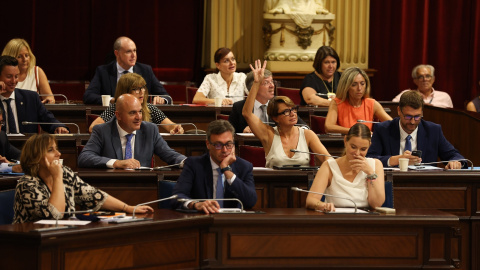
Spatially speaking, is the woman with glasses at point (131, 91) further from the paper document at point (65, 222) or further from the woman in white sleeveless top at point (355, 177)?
the paper document at point (65, 222)

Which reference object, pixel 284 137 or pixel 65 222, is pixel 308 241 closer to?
pixel 65 222

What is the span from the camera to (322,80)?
27.4ft

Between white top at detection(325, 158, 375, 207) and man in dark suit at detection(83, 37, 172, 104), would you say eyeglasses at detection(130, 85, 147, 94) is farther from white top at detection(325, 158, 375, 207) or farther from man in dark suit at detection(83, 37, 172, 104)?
white top at detection(325, 158, 375, 207)

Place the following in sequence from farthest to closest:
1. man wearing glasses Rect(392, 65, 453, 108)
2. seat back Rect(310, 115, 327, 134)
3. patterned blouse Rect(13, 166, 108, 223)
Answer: man wearing glasses Rect(392, 65, 453, 108) → seat back Rect(310, 115, 327, 134) → patterned blouse Rect(13, 166, 108, 223)

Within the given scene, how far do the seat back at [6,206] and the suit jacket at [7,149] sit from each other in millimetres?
1531

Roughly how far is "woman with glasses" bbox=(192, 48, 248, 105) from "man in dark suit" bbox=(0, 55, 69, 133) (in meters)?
1.88

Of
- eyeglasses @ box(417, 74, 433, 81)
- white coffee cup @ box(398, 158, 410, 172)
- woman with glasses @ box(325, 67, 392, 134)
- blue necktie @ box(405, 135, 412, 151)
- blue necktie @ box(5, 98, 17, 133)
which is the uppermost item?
eyeglasses @ box(417, 74, 433, 81)

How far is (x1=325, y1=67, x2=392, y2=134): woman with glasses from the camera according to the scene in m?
6.80

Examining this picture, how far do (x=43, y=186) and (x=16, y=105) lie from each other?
303 centimetres

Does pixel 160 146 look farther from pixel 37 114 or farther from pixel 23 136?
pixel 37 114

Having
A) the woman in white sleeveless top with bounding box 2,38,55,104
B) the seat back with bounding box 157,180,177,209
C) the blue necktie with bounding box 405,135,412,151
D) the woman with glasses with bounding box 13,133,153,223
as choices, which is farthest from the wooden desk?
the woman in white sleeveless top with bounding box 2,38,55,104

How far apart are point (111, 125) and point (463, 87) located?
6.92m

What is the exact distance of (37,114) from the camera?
697 centimetres

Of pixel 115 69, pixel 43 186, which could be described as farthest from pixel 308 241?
pixel 115 69
